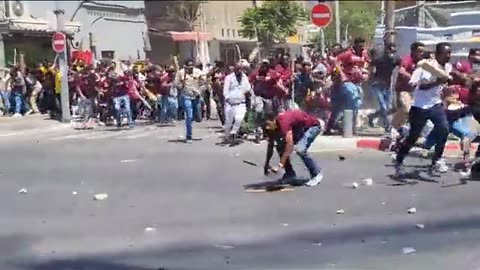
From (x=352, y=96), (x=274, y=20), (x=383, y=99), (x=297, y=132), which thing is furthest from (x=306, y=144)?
(x=274, y=20)

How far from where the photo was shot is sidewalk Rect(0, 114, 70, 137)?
21672 mm

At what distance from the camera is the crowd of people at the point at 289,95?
11266 millimetres

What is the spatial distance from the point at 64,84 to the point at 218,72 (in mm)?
4353

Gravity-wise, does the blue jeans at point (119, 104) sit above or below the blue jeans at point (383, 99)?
below

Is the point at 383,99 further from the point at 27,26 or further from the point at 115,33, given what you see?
the point at 115,33

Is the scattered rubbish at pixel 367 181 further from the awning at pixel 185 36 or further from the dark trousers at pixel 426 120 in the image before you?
the awning at pixel 185 36

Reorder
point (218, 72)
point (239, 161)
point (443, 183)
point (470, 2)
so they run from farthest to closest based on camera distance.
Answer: point (218, 72), point (470, 2), point (239, 161), point (443, 183)

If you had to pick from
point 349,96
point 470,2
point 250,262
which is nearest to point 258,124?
point 349,96

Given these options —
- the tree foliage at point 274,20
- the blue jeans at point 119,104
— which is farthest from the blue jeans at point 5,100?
the tree foliage at point 274,20

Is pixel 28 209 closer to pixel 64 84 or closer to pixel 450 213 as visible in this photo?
pixel 450 213

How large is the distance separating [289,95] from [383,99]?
1.77m

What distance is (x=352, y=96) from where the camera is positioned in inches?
637

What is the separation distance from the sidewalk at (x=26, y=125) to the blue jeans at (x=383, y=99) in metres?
9.07

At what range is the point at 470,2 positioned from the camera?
19.6 meters
